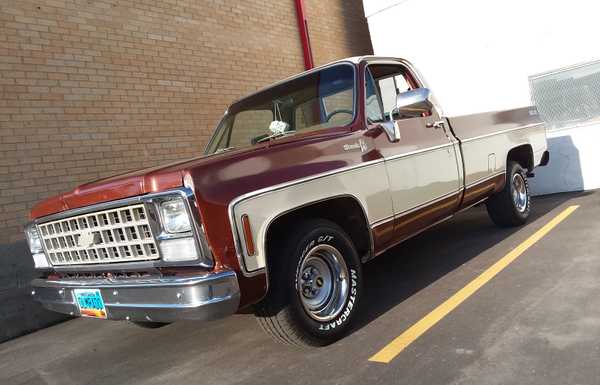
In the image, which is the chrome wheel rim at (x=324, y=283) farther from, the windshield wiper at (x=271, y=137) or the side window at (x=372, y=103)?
the side window at (x=372, y=103)

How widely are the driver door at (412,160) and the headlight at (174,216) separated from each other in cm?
174

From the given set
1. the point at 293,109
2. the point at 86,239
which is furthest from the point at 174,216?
the point at 293,109

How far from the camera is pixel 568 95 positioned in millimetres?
7855

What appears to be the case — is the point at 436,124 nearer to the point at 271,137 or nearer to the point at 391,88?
the point at 391,88

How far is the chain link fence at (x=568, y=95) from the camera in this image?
7.62 metres

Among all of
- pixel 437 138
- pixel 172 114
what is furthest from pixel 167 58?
pixel 437 138

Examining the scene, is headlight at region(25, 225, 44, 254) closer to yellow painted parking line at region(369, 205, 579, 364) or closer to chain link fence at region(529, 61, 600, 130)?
yellow painted parking line at region(369, 205, 579, 364)

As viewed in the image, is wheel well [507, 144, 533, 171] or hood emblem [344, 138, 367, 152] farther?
wheel well [507, 144, 533, 171]

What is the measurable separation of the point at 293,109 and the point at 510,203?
292 centimetres

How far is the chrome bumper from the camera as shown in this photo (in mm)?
2789

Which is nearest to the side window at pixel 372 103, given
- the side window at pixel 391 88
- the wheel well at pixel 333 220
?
the side window at pixel 391 88

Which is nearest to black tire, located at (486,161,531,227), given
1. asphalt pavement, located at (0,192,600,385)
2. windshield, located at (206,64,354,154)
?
asphalt pavement, located at (0,192,600,385)

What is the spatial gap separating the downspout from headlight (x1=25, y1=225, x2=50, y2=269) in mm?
7078

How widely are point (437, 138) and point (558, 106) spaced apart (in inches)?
166
